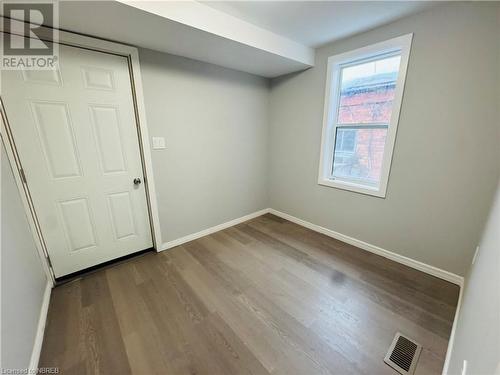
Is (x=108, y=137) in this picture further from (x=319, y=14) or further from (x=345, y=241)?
(x=345, y=241)

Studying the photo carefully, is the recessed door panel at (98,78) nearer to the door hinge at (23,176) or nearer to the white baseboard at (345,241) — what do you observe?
the door hinge at (23,176)

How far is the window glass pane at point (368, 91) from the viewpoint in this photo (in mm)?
2135

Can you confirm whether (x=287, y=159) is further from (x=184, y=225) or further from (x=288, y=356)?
(x=288, y=356)

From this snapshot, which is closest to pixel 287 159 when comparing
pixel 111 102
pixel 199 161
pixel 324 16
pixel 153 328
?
pixel 199 161

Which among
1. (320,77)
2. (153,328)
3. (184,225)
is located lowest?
(153,328)

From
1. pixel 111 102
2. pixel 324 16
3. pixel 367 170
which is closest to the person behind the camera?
pixel 324 16

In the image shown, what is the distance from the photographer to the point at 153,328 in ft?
4.94

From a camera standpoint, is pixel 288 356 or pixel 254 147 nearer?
pixel 288 356

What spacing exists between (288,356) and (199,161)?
2.15 meters

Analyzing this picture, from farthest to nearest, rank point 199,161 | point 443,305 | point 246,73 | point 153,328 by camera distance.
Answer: point 246,73, point 199,161, point 443,305, point 153,328

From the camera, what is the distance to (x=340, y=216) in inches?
105

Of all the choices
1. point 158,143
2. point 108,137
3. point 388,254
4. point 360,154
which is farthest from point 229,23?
point 388,254

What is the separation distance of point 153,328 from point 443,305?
7.58 ft

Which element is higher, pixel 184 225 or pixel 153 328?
pixel 184 225
